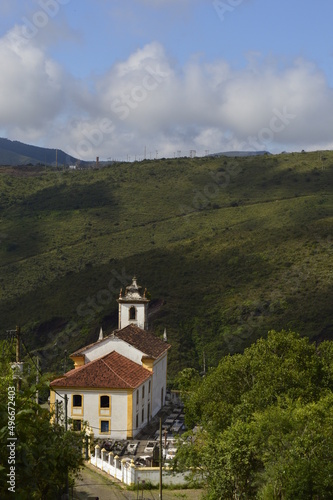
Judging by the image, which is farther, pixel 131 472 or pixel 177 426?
pixel 177 426

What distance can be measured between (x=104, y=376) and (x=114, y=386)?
38.3 inches

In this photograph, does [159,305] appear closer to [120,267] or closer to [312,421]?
[120,267]

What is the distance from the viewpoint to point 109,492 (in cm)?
3475

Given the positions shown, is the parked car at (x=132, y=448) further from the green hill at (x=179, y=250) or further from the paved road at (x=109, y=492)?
the green hill at (x=179, y=250)

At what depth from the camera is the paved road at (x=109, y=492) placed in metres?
33.7

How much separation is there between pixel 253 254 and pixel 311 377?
46.2 m

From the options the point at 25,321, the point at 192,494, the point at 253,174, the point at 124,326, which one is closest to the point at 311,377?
the point at 192,494

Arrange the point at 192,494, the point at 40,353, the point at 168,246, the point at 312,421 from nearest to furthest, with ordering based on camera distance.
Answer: the point at 312,421, the point at 192,494, the point at 40,353, the point at 168,246

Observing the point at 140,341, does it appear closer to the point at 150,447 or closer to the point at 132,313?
the point at 132,313

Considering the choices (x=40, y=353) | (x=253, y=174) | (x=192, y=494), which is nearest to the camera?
(x=192, y=494)

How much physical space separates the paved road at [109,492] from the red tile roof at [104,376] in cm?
875

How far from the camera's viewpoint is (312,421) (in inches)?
1121

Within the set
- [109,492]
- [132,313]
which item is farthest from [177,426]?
[109,492]

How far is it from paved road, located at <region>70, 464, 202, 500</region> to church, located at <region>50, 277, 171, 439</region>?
18.7ft
